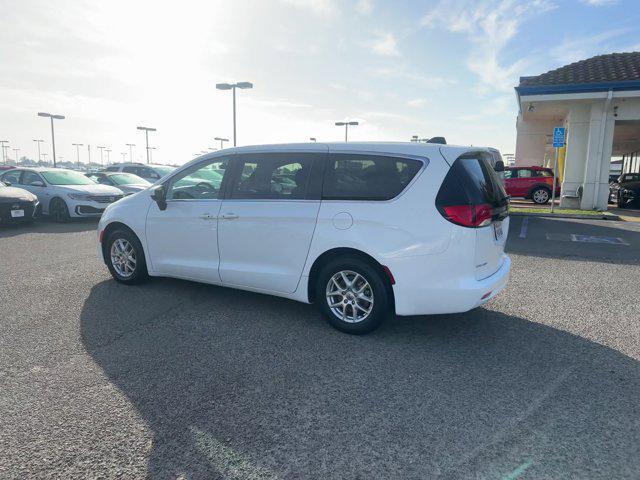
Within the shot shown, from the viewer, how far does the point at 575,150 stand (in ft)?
52.6

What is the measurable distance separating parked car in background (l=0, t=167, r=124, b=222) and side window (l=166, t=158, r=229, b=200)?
26.4 feet

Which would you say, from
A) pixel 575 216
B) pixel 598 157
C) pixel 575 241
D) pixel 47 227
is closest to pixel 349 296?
pixel 575 241

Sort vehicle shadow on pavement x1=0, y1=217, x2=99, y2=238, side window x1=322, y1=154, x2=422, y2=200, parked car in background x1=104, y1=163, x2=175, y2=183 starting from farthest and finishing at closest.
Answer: parked car in background x1=104, y1=163, x2=175, y2=183, vehicle shadow on pavement x1=0, y1=217, x2=99, y2=238, side window x1=322, y1=154, x2=422, y2=200

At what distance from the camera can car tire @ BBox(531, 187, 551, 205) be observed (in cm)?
1914

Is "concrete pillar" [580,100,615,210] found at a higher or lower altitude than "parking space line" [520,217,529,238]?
higher

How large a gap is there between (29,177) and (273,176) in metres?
11.5

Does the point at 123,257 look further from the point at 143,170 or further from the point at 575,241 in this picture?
the point at 143,170

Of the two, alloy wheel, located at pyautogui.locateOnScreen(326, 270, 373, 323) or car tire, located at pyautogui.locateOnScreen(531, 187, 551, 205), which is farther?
car tire, located at pyautogui.locateOnScreen(531, 187, 551, 205)

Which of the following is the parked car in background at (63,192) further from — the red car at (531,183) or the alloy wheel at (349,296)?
the red car at (531,183)

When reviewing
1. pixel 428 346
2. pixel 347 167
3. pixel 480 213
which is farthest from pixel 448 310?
pixel 347 167

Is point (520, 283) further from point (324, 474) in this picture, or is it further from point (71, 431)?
point (71, 431)

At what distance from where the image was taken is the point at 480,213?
388 centimetres

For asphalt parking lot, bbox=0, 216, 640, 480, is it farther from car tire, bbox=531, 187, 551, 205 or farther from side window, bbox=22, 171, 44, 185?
car tire, bbox=531, 187, 551, 205

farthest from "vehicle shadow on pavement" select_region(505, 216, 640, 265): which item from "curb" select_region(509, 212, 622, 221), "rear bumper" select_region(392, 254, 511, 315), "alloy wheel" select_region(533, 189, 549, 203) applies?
"alloy wheel" select_region(533, 189, 549, 203)
